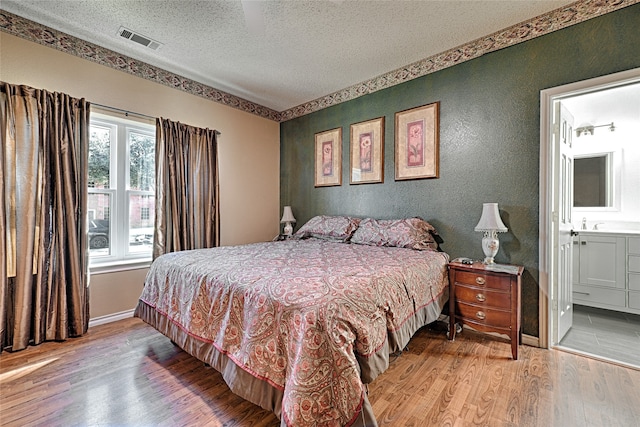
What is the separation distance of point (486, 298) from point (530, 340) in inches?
24.6

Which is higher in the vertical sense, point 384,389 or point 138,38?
point 138,38

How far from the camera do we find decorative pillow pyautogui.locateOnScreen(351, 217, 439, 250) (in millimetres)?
2742

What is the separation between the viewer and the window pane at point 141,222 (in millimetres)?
3154

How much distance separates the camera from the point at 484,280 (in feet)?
7.36

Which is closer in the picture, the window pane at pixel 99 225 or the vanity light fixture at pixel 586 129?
the window pane at pixel 99 225

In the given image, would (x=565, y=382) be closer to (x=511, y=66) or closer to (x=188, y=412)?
(x=188, y=412)

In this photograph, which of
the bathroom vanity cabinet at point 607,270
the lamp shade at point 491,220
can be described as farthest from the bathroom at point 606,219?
the lamp shade at point 491,220

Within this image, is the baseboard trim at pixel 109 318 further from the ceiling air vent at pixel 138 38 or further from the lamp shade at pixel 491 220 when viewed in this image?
the lamp shade at pixel 491 220

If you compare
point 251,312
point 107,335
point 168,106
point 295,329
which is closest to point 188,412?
point 251,312

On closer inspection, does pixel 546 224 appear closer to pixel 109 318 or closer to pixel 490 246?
pixel 490 246

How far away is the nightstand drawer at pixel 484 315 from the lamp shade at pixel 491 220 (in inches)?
25.6

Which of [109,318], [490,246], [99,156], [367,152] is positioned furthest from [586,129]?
[109,318]

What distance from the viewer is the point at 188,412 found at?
1565mm

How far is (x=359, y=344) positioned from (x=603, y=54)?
2.76 m
